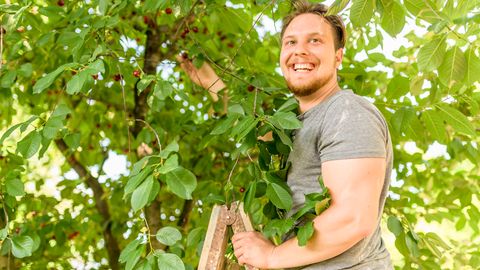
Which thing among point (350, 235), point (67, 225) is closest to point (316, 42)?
point (350, 235)

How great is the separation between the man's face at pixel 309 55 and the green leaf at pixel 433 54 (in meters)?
0.31

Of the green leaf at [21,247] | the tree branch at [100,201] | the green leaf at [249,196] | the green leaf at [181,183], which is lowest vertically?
the tree branch at [100,201]

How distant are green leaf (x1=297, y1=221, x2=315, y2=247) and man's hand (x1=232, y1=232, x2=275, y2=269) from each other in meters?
0.15

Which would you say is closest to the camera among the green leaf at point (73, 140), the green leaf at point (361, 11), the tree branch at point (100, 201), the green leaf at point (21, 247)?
the green leaf at point (361, 11)

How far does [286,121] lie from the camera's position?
1.53 metres

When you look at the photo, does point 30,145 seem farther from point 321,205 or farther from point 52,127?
point 321,205

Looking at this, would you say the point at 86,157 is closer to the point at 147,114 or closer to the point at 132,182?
the point at 147,114

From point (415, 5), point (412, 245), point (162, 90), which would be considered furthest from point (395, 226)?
point (162, 90)

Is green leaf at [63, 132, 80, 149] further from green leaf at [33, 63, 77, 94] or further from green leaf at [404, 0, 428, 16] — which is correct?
green leaf at [404, 0, 428, 16]

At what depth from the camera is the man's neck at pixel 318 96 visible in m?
1.78

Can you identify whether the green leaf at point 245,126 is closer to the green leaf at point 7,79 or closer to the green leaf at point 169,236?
the green leaf at point 169,236

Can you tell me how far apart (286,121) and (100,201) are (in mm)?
2425

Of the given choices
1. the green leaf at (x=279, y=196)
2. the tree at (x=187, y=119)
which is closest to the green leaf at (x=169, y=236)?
the tree at (x=187, y=119)

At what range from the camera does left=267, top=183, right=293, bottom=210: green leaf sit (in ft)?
5.20
